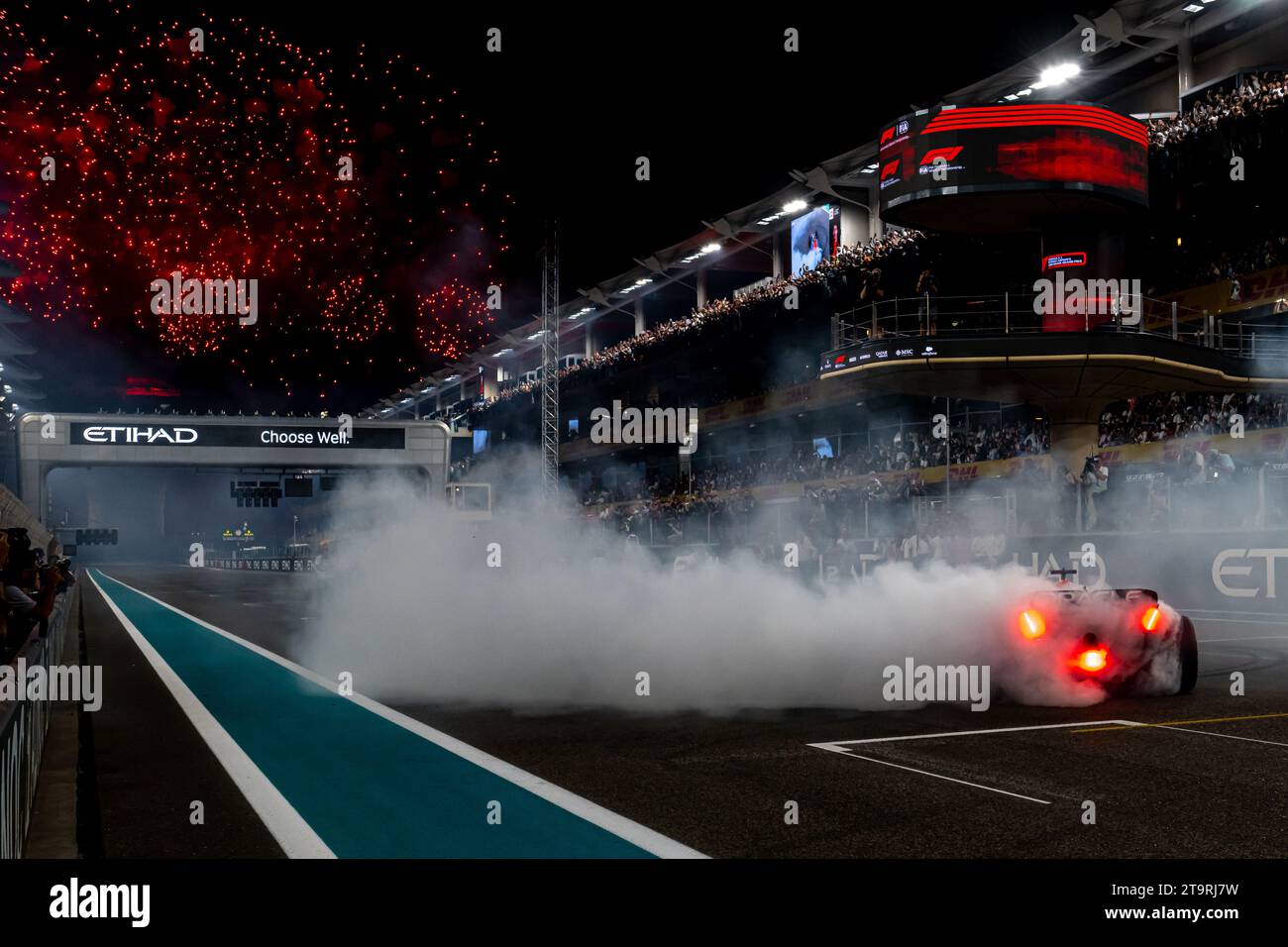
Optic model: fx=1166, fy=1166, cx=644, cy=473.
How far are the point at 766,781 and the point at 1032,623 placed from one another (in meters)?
3.85

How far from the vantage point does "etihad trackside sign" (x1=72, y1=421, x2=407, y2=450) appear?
46031 mm

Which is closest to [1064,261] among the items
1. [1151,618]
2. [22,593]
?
[1151,618]

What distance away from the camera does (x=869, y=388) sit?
31828mm

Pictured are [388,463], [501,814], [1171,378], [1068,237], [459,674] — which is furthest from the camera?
[388,463]

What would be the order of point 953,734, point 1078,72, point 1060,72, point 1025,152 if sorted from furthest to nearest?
point 1078,72 < point 1060,72 < point 1025,152 < point 953,734

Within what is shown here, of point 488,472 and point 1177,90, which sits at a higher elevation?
point 1177,90

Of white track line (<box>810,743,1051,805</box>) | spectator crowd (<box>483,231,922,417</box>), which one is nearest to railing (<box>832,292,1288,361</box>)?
spectator crowd (<box>483,231,922,417</box>)

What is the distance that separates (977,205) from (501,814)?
88.3 feet

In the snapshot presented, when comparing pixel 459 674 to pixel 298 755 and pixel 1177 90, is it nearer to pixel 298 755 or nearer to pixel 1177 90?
pixel 298 755

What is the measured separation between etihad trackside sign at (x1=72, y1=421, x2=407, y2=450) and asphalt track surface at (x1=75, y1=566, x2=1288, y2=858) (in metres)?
38.0

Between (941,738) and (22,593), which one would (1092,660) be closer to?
(941,738)

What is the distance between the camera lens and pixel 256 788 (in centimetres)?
744

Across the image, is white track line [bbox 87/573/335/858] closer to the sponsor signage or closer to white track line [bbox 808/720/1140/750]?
white track line [bbox 808/720/1140/750]
